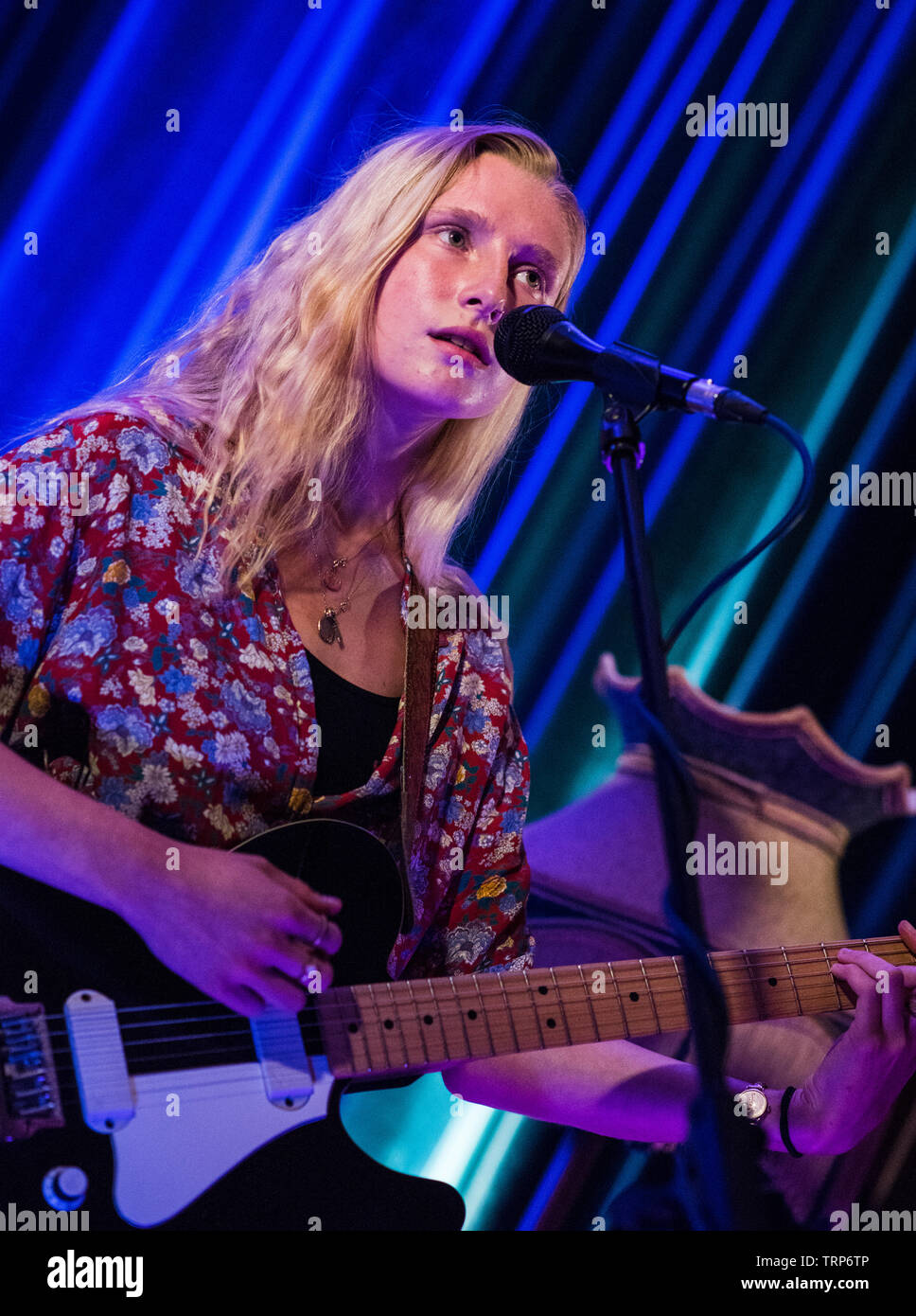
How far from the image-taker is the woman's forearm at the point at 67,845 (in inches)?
50.3

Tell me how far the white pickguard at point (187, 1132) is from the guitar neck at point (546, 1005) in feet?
0.29

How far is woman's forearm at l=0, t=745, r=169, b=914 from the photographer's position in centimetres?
128

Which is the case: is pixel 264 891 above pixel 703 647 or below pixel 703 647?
below

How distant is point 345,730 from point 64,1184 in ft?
2.06

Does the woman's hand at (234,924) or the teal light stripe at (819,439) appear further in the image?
the teal light stripe at (819,439)

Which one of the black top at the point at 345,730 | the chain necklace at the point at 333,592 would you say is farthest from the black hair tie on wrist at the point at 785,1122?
the chain necklace at the point at 333,592

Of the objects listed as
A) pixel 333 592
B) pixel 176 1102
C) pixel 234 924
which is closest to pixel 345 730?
pixel 333 592

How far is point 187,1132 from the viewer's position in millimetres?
1321

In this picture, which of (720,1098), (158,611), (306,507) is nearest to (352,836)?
(158,611)

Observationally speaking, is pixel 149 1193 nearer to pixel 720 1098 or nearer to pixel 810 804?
pixel 720 1098

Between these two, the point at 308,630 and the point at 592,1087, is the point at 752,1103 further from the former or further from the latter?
the point at 308,630

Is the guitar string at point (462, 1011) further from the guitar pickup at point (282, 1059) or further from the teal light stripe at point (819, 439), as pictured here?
the teal light stripe at point (819, 439)

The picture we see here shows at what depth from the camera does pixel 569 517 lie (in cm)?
226
